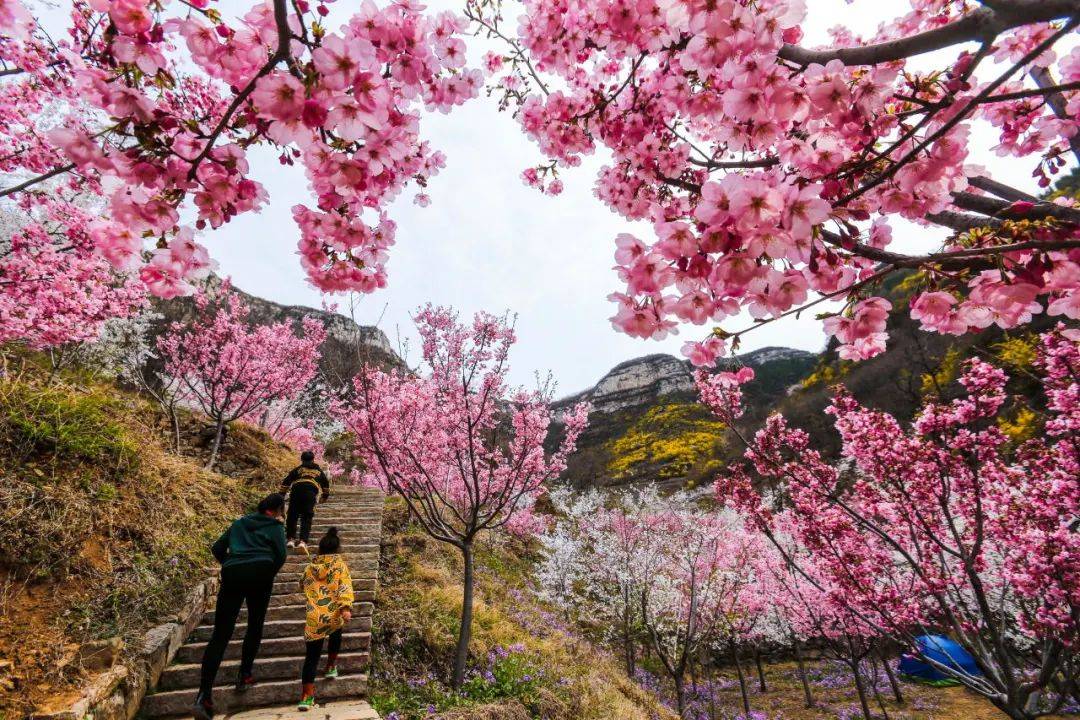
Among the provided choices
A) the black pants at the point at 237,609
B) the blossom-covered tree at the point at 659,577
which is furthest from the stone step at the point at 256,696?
the blossom-covered tree at the point at 659,577

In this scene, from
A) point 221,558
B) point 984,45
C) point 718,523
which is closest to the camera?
point 984,45

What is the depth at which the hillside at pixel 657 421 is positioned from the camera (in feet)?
123

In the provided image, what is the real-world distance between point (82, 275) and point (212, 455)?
14.5 feet

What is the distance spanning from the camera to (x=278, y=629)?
17.3 feet

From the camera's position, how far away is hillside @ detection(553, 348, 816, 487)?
123 feet

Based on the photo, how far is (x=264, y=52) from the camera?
1583 mm

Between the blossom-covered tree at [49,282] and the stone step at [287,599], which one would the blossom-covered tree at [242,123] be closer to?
the stone step at [287,599]

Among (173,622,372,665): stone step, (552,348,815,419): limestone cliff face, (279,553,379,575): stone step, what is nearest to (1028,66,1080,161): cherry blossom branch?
(173,622,372,665): stone step

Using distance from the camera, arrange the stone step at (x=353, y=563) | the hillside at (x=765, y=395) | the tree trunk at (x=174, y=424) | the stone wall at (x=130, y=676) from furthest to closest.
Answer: the hillside at (x=765, y=395), the tree trunk at (x=174, y=424), the stone step at (x=353, y=563), the stone wall at (x=130, y=676)

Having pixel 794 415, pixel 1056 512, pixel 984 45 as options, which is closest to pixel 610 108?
pixel 984 45

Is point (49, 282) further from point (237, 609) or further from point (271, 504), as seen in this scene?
point (237, 609)

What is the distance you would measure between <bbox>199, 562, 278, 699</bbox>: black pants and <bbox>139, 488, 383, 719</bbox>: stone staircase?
0.35 metres

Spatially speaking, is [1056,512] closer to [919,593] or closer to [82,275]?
[919,593]

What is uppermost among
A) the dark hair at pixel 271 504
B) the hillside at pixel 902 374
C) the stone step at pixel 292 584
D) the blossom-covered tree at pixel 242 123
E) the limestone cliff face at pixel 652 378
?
the limestone cliff face at pixel 652 378
